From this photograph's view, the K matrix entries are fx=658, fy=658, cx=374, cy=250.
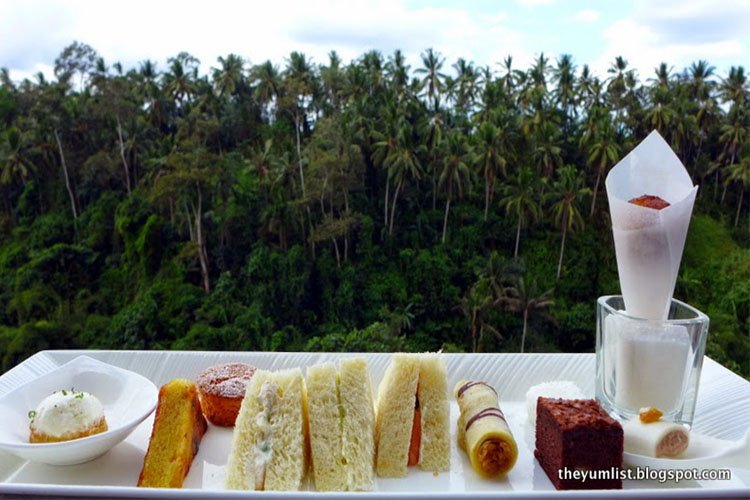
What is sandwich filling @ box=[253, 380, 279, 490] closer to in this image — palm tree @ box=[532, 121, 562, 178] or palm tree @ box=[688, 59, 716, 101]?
palm tree @ box=[532, 121, 562, 178]

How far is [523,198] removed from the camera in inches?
805

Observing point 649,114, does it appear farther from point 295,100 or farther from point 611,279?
point 295,100

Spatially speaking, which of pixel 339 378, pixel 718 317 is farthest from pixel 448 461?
pixel 718 317

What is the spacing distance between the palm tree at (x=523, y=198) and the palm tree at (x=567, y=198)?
23.2 inches

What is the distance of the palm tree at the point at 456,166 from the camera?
796 inches

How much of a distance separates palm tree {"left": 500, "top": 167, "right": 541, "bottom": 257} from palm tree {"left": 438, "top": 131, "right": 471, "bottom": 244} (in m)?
1.46

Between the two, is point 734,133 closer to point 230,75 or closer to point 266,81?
point 266,81

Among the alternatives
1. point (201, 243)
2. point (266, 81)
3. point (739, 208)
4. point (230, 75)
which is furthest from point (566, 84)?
point (201, 243)

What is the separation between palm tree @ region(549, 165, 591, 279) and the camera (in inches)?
772

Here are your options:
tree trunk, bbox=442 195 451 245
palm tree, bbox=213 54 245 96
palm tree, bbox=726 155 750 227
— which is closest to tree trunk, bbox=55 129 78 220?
palm tree, bbox=213 54 245 96

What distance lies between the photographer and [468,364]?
171 cm

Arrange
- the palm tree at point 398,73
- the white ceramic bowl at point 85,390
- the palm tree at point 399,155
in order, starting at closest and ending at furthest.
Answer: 1. the white ceramic bowl at point 85,390
2. the palm tree at point 399,155
3. the palm tree at point 398,73

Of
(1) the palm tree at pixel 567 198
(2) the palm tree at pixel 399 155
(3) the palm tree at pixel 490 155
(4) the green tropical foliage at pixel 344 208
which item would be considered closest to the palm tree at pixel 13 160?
(4) the green tropical foliage at pixel 344 208

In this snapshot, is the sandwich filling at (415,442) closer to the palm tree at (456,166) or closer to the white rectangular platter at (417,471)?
the white rectangular platter at (417,471)
